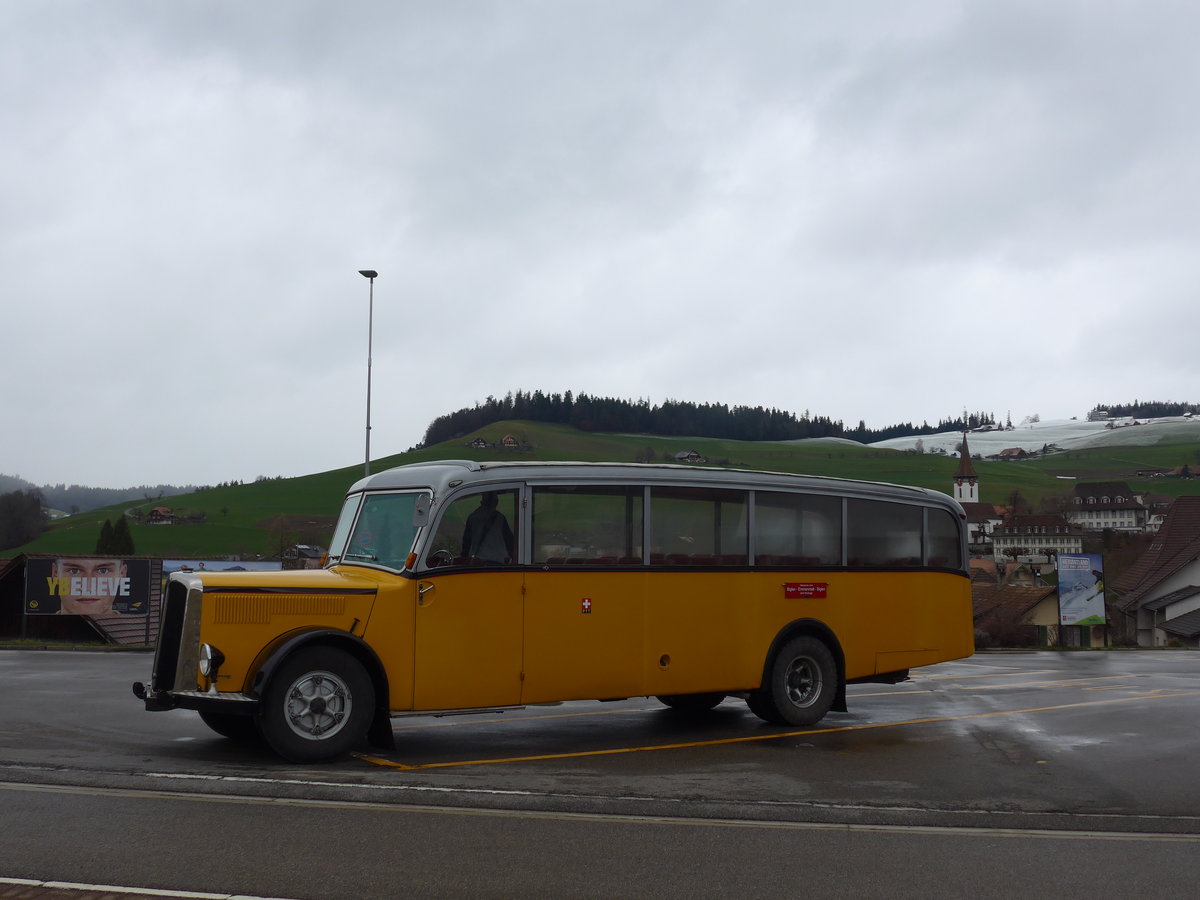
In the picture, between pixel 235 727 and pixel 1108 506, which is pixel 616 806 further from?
pixel 1108 506

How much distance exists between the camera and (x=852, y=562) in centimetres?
1302

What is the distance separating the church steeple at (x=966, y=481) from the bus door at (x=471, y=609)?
143 metres

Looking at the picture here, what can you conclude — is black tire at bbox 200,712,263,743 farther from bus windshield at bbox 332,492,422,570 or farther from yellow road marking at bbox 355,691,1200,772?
bus windshield at bbox 332,492,422,570

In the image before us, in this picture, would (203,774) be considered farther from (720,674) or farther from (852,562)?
(852,562)

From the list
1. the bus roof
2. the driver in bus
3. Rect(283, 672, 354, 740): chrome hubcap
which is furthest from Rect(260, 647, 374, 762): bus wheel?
the bus roof

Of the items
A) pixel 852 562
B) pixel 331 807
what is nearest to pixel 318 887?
pixel 331 807

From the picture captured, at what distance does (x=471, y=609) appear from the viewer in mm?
10062

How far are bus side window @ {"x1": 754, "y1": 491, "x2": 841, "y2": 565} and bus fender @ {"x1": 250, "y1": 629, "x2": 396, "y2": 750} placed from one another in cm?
443

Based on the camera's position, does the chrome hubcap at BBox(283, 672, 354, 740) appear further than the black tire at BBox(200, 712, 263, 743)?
No

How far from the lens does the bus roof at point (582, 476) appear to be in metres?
10.3

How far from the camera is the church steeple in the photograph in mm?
147250

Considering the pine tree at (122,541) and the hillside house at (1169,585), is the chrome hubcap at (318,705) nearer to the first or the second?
the hillside house at (1169,585)

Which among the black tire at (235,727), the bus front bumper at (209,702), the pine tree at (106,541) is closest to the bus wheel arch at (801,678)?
the black tire at (235,727)

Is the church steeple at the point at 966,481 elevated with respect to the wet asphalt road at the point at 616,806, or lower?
elevated
